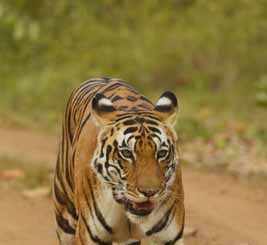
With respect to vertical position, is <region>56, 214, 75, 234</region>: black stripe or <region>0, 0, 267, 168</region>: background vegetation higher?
<region>0, 0, 267, 168</region>: background vegetation

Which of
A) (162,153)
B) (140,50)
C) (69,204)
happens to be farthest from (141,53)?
(162,153)

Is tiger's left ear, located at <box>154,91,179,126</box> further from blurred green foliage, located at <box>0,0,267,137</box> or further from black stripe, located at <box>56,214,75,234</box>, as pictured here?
blurred green foliage, located at <box>0,0,267,137</box>

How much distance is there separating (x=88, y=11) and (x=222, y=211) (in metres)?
7.19

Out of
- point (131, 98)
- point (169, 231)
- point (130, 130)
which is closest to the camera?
point (130, 130)

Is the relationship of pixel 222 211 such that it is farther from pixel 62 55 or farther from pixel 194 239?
pixel 62 55

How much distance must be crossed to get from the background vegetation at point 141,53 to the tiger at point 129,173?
667 cm

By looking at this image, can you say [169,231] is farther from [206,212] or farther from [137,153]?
[206,212]

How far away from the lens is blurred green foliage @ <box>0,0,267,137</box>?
1286 cm

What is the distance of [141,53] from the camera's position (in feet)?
45.9

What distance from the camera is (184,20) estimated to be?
13727mm

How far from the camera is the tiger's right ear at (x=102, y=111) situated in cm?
494

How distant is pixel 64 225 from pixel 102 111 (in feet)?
4.12

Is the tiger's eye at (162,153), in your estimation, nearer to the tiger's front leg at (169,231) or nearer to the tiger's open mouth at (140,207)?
the tiger's open mouth at (140,207)

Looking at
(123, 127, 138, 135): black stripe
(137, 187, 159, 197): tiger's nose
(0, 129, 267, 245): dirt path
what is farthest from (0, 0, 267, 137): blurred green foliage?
(137, 187, 159, 197): tiger's nose
